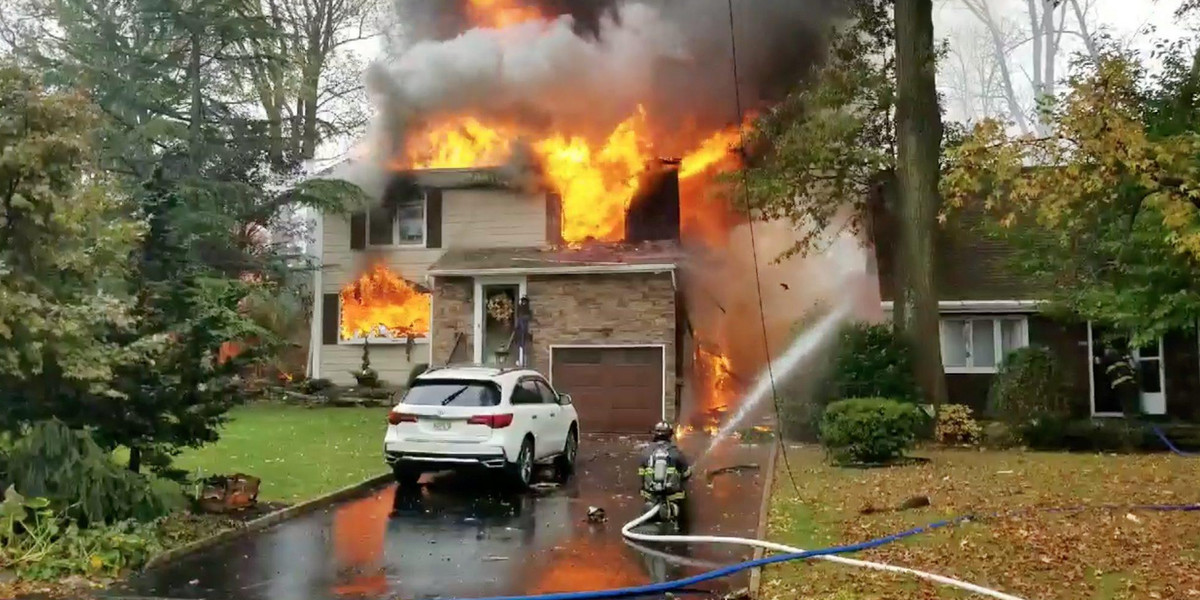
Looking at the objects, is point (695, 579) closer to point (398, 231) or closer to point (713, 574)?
point (713, 574)

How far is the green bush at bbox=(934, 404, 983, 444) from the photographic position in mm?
17188

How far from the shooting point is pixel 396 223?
2505 centimetres

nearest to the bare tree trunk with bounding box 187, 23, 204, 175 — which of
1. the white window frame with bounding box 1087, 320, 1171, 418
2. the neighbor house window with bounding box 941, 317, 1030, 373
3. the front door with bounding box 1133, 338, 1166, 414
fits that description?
the neighbor house window with bounding box 941, 317, 1030, 373

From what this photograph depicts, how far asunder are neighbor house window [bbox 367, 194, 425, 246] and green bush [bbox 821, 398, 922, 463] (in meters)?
13.5

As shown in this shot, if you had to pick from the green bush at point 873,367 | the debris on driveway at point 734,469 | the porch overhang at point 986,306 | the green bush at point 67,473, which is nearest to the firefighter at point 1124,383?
the porch overhang at point 986,306

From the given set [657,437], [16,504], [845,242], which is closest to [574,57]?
[845,242]

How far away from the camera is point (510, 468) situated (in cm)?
1188

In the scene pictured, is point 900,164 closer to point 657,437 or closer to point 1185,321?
point 1185,321

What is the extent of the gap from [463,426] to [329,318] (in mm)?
14281

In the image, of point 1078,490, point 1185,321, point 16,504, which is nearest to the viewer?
point 16,504

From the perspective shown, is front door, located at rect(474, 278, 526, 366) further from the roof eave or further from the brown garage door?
the brown garage door

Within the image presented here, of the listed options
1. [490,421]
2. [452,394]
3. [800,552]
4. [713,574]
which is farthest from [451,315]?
[713,574]

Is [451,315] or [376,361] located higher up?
[451,315]

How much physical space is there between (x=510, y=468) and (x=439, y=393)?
4.08ft
